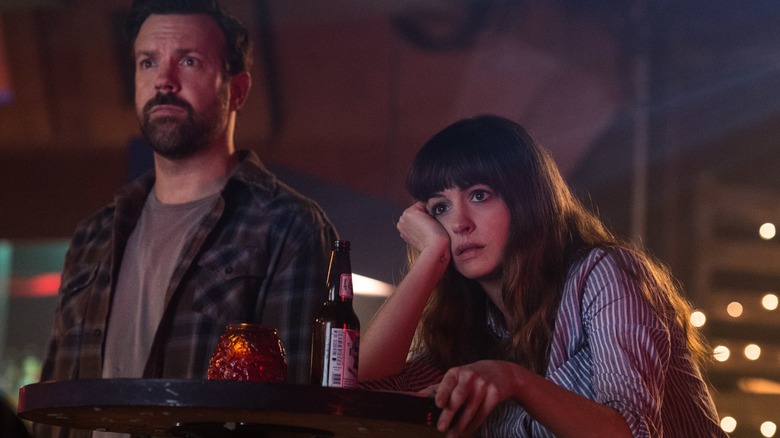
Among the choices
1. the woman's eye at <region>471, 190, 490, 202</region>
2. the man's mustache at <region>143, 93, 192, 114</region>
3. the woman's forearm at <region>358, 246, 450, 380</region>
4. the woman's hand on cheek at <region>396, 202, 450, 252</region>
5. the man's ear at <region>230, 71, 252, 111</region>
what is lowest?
the woman's forearm at <region>358, 246, 450, 380</region>

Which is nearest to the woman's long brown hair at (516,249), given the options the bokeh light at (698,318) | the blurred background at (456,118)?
the blurred background at (456,118)

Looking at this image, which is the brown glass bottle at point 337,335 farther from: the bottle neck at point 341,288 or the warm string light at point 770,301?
the warm string light at point 770,301

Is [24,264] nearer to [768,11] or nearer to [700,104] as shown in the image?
[700,104]

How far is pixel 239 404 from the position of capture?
4.49 feet

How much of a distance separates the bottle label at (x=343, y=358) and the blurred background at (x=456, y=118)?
157 centimetres

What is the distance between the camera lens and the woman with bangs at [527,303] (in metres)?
1.75

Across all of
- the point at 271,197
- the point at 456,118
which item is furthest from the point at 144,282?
the point at 456,118

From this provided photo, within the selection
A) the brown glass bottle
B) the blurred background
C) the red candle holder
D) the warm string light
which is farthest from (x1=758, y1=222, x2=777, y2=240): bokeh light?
the red candle holder

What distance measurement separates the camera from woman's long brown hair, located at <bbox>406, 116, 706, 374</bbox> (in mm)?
1967

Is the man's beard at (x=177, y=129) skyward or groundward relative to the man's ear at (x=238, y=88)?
groundward

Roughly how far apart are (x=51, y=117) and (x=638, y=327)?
3.59 meters

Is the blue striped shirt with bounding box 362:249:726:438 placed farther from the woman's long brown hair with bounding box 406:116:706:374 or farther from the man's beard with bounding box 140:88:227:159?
the man's beard with bounding box 140:88:227:159

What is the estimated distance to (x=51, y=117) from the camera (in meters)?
4.71

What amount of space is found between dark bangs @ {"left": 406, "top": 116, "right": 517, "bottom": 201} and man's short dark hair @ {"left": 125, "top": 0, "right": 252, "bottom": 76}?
1019 mm
